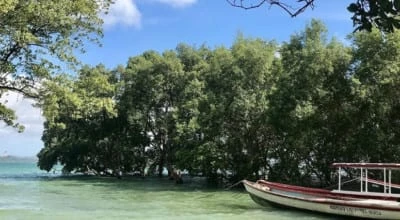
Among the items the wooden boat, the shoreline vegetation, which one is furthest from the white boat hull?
the shoreline vegetation

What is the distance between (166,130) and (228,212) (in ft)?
84.6

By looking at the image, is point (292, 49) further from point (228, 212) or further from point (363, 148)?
point (228, 212)

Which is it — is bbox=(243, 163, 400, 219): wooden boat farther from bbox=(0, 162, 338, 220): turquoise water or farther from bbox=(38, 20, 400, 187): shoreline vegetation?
bbox=(38, 20, 400, 187): shoreline vegetation

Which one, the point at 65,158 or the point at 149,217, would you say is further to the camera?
the point at 65,158

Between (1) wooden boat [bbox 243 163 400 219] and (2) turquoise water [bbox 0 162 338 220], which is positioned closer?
(1) wooden boat [bbox 243 163 400 219]

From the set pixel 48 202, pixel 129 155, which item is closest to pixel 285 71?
pixel 48 202

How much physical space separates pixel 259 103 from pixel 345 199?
14.5 metres

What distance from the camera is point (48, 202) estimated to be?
79.8 feet

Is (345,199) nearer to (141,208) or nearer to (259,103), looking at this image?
(141,208)

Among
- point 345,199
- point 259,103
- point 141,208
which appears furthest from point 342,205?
point 259,103

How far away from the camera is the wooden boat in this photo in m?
16.9

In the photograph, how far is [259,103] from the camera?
32.8 m

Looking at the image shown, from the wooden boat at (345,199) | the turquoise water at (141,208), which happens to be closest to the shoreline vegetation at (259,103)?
the turquoise water at (141,208)

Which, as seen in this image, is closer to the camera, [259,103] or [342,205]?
[342,205]
